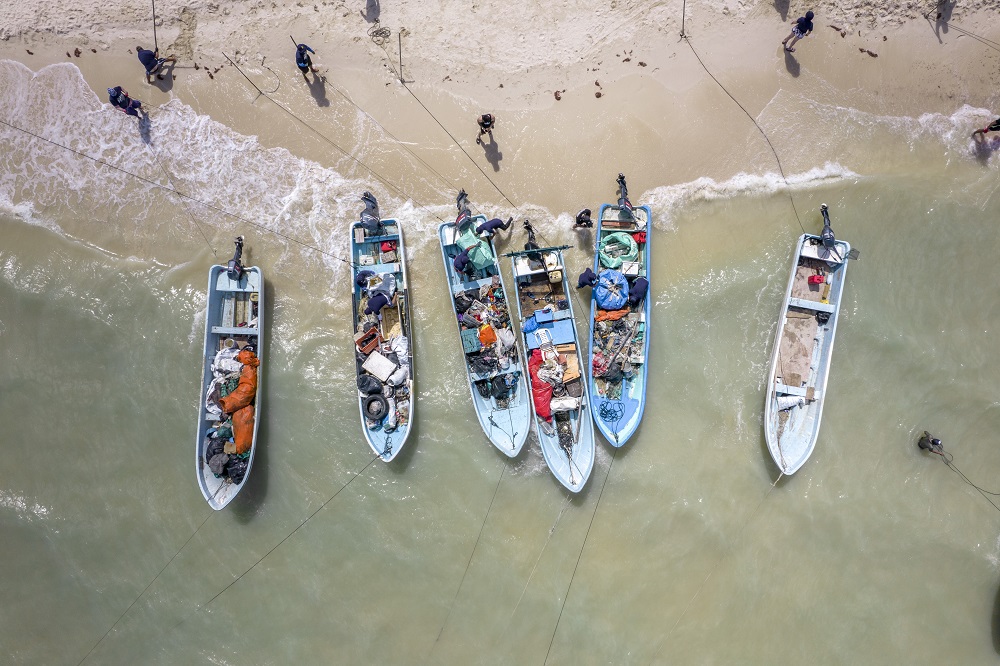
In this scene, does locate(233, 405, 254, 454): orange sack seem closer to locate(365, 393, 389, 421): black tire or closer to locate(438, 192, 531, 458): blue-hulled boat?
locate(365, 393, 389, 421): black tire

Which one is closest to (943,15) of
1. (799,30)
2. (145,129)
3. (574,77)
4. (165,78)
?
(799,30)

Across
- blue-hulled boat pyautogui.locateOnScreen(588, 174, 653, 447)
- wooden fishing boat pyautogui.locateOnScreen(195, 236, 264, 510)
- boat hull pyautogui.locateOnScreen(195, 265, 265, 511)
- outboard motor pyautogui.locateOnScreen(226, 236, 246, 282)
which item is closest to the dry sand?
blue-hulled boat pyautogui.locateOnScreen(588, 174, 653, 447)

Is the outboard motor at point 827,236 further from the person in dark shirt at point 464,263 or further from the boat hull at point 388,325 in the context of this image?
the boat hull at point 388,325

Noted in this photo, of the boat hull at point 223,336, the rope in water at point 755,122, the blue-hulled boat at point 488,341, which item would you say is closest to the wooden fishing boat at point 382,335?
the blue-hulled boat at point 488,341

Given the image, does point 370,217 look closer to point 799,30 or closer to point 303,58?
point 303,58

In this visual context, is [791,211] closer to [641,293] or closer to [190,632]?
[641,293]
